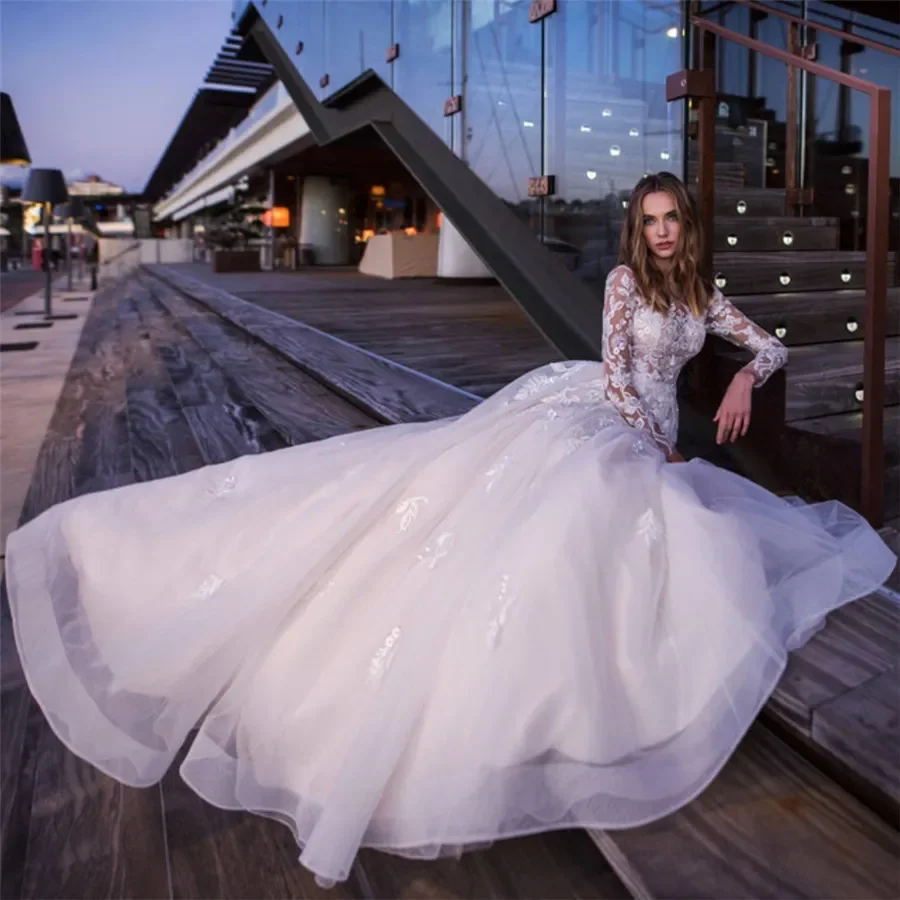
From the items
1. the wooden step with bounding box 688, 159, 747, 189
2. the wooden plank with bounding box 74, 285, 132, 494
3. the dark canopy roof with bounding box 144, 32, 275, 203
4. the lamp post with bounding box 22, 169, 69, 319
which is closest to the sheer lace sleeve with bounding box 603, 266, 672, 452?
the wooden plank with bounding box 74, 285, 132, 494

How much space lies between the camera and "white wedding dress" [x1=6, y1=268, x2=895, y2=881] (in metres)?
1.25

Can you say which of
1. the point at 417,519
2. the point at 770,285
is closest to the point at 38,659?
the point at 417,519

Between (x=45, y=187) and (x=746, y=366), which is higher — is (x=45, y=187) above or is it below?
above

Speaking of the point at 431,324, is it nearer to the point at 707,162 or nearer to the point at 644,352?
the point at 707,162

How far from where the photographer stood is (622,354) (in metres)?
2.05

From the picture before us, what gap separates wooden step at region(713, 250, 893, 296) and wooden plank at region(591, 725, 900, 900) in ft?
6.31

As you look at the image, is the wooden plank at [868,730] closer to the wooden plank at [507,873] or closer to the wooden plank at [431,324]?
the wooden plank at [507,873]

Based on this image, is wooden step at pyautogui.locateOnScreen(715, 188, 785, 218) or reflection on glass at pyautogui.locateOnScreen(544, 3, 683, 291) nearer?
reflection on glass at pyautogui.locateOnScreen(544, 3, 683, 291)

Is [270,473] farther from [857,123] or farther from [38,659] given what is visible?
[857,123]

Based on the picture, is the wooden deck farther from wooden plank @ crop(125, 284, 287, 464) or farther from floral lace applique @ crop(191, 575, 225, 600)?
wooden plank @ crop(125, 284, 287, 464)

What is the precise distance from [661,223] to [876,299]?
59 cm

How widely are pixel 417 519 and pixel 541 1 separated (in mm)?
3120

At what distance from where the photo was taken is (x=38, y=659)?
171 centimetres

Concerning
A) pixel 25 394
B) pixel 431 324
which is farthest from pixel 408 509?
pixel 431 324
